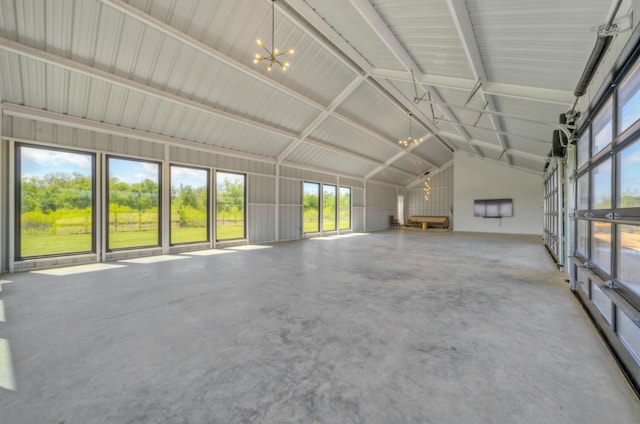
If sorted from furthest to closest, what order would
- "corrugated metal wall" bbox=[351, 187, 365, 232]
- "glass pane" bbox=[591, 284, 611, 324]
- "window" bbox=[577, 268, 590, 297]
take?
"corrugated metal wall" bbox=[351, 187, 365, 232] < "window" bbox=[577, 268, 590, 297] < "glass pane" bbox=[591, 284, 611, 324]

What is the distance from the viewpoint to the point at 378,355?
7.57 ft

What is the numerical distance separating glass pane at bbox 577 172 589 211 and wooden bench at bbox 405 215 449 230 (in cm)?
1420

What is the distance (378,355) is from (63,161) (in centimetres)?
825

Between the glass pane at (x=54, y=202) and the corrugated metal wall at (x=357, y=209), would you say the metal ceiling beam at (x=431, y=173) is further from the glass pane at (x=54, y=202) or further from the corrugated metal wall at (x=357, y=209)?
the glass pane at (x=54, y=202)

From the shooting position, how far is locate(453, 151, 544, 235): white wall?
14.2 meters

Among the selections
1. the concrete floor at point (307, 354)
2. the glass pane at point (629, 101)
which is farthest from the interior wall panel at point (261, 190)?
the glass pane at point (629, 101)

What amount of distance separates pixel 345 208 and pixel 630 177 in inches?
514

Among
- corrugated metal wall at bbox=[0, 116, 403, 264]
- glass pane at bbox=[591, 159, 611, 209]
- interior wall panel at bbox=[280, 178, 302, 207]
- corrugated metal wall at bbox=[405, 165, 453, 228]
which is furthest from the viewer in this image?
corrugated metal wall at bbox=[405, 165, 453, 228]

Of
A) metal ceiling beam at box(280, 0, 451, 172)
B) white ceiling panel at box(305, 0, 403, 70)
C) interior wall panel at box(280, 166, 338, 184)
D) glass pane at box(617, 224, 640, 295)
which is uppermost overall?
metal ceiling beam at box(280, 0, 451, 172)

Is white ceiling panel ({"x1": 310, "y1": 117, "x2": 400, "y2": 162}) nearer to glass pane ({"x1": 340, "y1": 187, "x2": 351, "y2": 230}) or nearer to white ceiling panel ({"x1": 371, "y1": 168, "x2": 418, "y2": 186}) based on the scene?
white ceiling panel ({"x1": 371, "y1": 168, "x2": 418, "y2": 186})

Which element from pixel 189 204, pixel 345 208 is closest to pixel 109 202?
pixel 189 204

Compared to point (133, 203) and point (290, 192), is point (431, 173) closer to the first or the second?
point (290, 192)

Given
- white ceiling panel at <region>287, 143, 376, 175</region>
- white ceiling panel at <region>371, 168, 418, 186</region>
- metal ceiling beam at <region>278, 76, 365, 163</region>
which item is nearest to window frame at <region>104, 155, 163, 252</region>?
metal ceiling beam at <region>278, 76, 365, 163</region>

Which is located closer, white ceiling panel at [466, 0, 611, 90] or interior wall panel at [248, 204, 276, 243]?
white ceiling panel at [466, 0, 611, 90]
